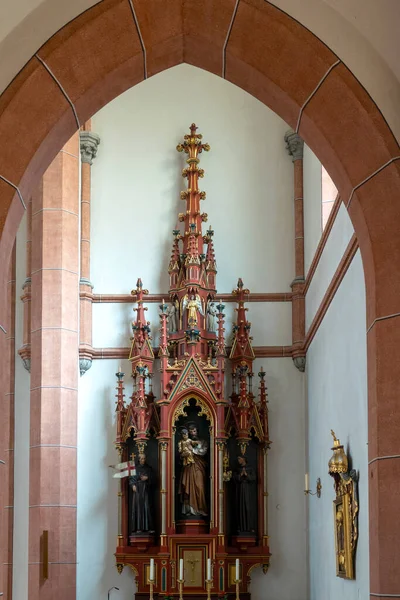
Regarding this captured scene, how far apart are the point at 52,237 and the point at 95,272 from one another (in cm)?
115

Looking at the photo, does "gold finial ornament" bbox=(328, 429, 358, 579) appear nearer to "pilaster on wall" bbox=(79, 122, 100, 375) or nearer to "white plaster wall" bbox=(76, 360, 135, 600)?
"white plaster wall" bbox=(76, 360, 135, 600)

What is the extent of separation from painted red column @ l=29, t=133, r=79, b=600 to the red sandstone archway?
7.86 meters

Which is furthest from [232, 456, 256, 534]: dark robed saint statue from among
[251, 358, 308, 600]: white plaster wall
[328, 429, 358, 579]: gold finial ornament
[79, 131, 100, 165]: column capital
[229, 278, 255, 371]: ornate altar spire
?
[79, 131, 100, 165]: column capital

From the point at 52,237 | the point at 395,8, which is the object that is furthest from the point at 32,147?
the point at 52,237

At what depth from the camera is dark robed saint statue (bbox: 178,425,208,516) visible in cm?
1434

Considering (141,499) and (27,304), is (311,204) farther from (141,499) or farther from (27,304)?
(141,499)

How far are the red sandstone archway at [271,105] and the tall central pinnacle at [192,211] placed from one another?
312 inches

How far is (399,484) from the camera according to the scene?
571 cm

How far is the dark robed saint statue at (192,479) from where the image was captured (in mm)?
14344

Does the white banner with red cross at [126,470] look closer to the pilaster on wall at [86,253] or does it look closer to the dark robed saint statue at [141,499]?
the dark robed saint statue at [141,499]

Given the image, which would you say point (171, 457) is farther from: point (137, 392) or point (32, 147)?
point (32, 147)

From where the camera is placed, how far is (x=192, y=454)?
14.4 m

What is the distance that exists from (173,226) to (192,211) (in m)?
0.57

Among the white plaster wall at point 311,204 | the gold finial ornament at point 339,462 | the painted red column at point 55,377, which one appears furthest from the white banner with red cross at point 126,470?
the gold finial ornament at point 339,462
